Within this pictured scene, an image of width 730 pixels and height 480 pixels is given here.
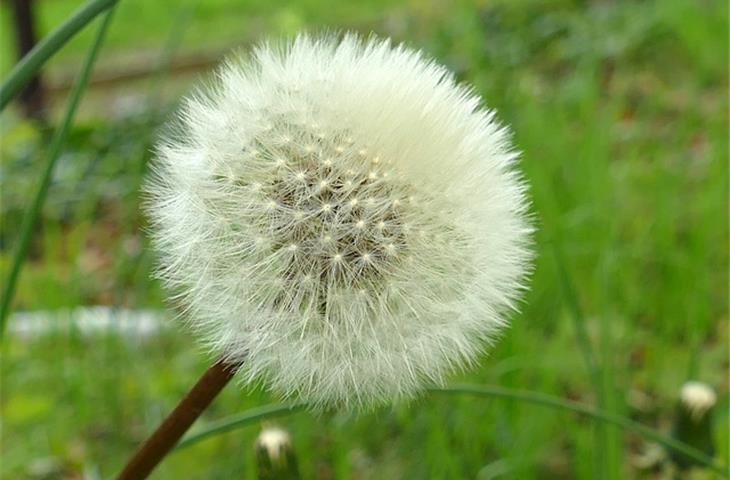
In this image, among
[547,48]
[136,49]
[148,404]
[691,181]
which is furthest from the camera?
[136,49]

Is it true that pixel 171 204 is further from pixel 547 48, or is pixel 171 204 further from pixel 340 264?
pixel 547 48

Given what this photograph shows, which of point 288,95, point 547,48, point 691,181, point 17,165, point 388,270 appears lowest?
point 388,270

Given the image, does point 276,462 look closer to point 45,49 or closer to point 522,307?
point 45,49

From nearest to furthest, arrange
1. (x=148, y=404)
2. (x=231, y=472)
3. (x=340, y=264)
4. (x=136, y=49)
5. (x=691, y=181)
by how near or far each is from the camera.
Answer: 1. (x=340, y=264)
2. (x=231, y=472)
3. (x=148, y=404)
4. (x=691, y=181)
5. (x=136, y=49)

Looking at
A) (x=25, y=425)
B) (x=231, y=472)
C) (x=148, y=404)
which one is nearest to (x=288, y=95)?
(x=231, y=472)

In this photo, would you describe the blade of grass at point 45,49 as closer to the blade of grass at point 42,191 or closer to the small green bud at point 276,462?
the blade of grass at point 42,191

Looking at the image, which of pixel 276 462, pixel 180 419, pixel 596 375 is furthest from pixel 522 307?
pixel 180 419
